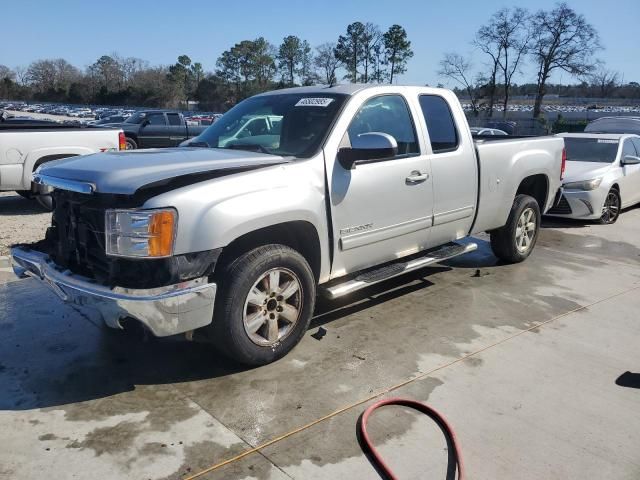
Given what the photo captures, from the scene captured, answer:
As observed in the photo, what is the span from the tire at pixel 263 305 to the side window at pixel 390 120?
1321 millimetres

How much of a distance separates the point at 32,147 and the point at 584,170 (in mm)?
8846

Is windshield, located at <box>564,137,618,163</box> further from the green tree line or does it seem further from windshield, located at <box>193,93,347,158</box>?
the green tree line

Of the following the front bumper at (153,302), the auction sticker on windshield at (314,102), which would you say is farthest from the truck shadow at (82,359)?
the auction sticker on windshield at (314,102)

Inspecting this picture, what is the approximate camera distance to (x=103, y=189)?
132 inches

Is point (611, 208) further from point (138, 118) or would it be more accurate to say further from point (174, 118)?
point (138, 118)

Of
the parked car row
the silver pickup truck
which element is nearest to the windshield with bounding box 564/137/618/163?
the silver pickup truck

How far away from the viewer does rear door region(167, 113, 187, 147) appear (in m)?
19.1

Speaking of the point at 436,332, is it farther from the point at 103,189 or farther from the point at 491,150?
the point at 103,189

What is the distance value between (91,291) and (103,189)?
0.61 meters

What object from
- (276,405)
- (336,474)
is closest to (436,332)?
(276,405)

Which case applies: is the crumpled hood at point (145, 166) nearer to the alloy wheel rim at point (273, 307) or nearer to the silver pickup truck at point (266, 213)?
the silver pickup truck at point (266, 213)

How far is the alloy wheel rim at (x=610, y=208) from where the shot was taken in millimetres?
9508

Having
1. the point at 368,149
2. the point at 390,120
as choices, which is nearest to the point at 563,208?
the point at 390,120

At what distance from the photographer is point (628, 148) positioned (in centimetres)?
1037
